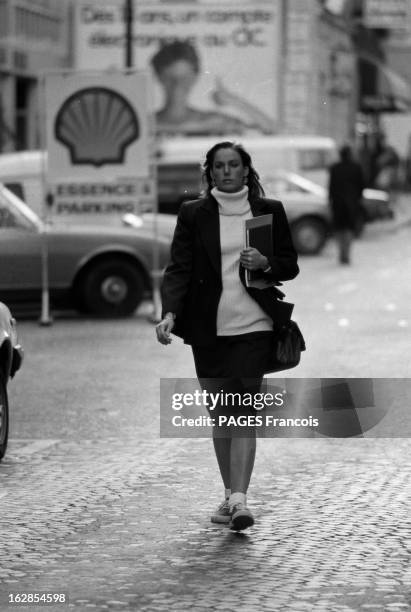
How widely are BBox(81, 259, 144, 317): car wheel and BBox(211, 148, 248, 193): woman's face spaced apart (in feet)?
36.2

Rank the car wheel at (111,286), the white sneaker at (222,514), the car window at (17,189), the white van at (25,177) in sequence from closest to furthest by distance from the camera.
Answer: the white sneaker at (222,514) < the car wheel at (111,286) < the car window at (17,189) < the white van at (25,177)

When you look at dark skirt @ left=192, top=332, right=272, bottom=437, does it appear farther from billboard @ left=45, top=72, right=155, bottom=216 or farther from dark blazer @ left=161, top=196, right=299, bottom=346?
billboard @ left=45, top=72, right=155, bottom=216

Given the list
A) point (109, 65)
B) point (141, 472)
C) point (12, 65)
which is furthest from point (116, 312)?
point (109, 65)

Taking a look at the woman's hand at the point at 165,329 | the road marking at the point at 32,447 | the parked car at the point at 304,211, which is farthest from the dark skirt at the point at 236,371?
the parked car at the point at 304,211

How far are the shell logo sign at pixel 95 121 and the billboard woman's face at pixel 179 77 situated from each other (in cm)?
2647

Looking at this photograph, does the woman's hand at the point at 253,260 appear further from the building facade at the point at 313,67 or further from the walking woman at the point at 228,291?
the building facade at the point at 313,67

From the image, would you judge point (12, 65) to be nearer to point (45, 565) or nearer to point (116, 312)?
point (116, 312)

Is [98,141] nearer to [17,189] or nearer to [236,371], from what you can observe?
[17,189]

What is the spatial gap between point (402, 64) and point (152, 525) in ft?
203

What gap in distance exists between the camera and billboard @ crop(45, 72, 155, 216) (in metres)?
18.0

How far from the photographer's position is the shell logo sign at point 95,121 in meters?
17.9

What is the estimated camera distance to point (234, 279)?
24.0 feet

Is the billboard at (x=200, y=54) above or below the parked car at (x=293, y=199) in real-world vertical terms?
above

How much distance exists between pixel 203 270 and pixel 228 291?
0.14 meters
